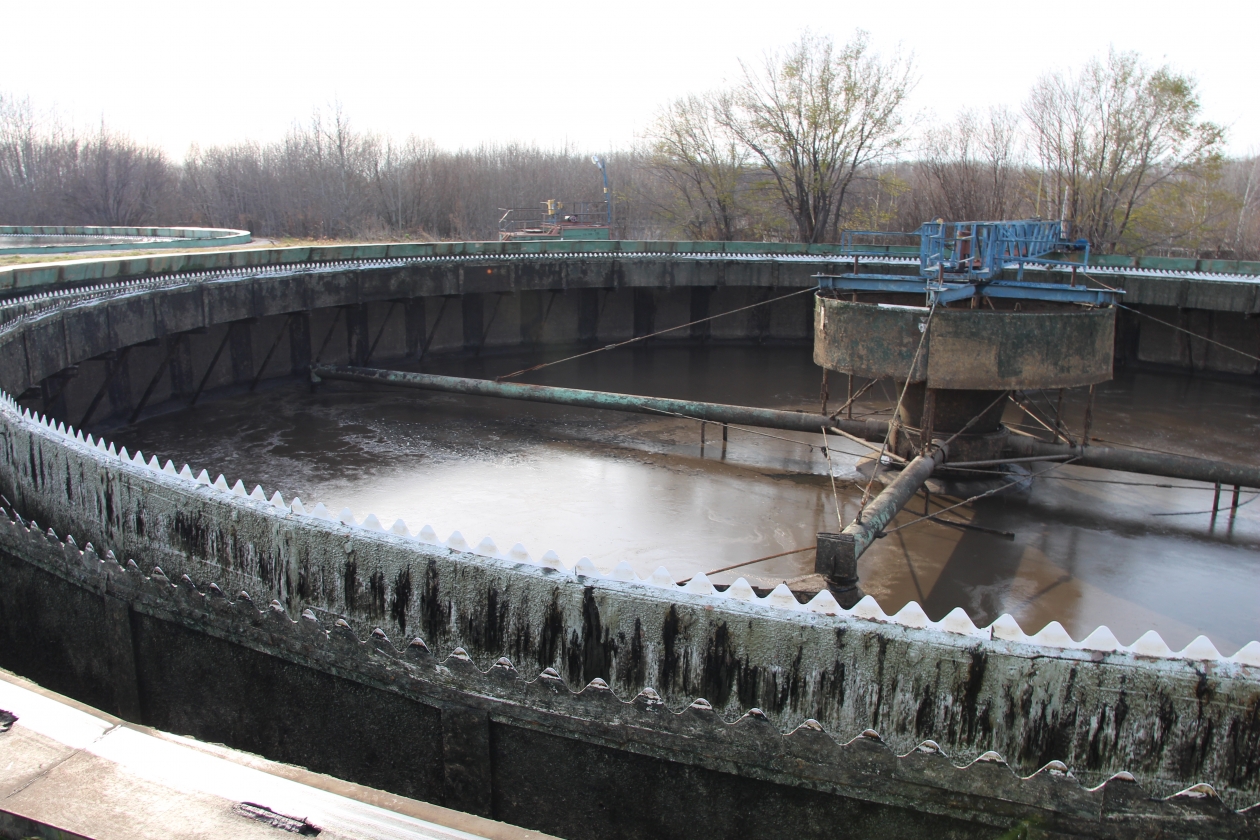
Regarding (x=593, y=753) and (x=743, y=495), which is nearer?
(x=593, y=753)

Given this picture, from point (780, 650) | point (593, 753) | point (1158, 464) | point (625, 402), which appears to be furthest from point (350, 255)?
point (780, 650)

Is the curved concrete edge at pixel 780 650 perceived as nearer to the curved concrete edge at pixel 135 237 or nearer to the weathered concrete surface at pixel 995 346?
the weathered concrete surface at pixel 995 346

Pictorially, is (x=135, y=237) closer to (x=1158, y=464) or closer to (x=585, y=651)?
(x=1158, y=464)

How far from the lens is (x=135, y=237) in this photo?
91.2ft

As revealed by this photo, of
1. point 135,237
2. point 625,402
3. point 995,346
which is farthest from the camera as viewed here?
point 135,237

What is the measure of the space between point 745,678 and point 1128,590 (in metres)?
6.39

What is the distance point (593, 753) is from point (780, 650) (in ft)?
3.33

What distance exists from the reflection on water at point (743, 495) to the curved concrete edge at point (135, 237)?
725 centimetres

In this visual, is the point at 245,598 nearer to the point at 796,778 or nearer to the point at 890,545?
the point at 796,778

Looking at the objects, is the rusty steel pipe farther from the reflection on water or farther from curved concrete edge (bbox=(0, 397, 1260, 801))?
curved concrete edge (bbox=(0, 397, 1260, 801))

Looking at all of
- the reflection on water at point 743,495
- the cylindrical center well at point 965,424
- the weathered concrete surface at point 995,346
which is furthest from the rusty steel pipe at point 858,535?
the weathered concrete surface at point 995,346

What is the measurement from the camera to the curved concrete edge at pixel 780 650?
3596 mm

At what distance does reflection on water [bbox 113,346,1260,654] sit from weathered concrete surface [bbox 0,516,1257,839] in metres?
2.98

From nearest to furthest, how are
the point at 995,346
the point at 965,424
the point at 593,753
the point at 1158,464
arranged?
the point at 593,753 < the point at 995,346 < the point at 1158,464 < the point at 965,424
